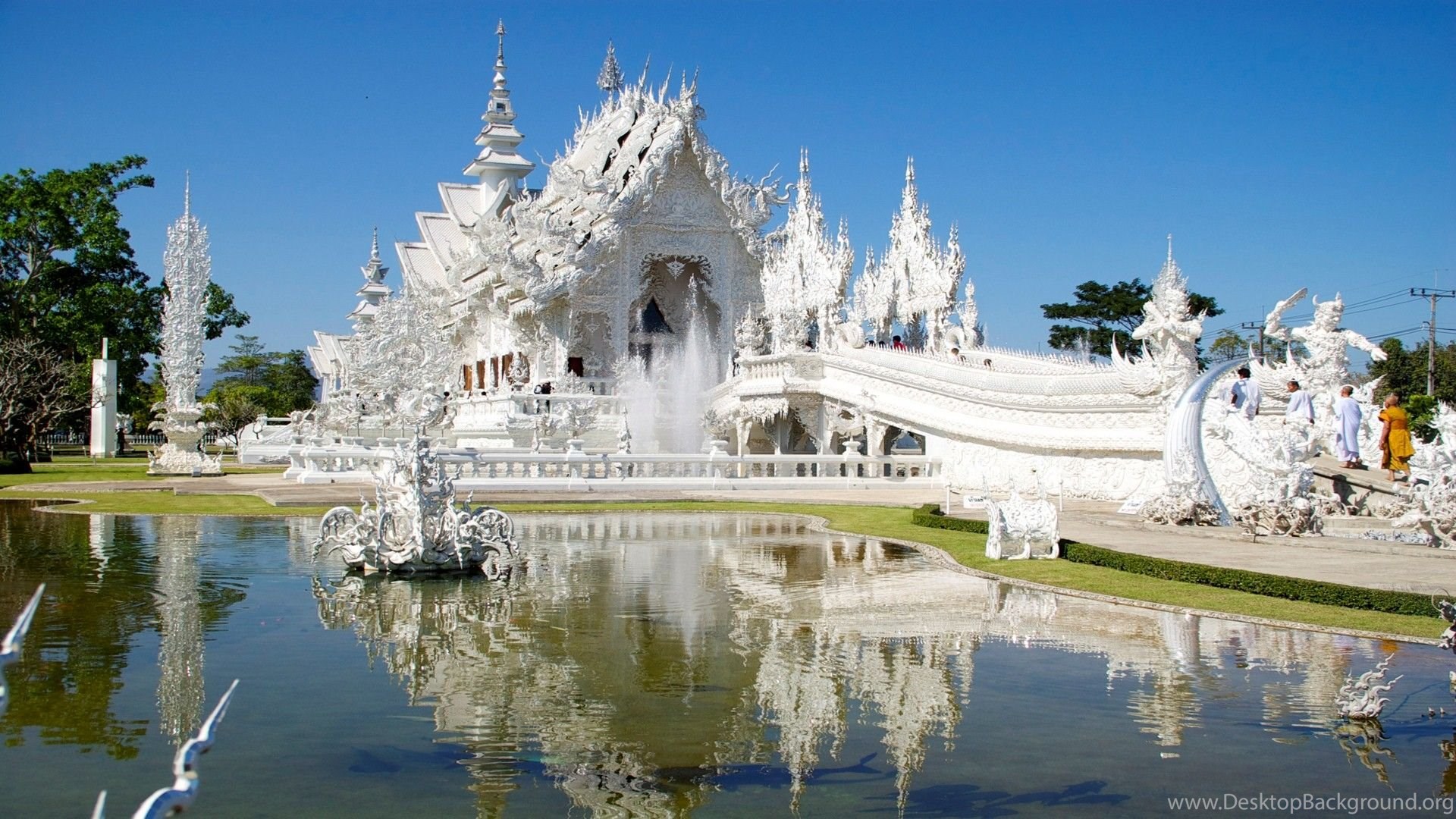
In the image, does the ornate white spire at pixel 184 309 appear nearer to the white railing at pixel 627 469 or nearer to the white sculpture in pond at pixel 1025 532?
the white railing at pixel 627 469

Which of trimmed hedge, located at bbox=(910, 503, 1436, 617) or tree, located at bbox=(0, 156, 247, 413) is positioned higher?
tree, located at bbox=(0, 156, 247, 413)

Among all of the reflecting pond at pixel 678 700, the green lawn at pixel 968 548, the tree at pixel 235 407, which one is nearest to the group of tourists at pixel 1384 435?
the green lawn at pixel 968 548

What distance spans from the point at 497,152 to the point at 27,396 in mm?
18478

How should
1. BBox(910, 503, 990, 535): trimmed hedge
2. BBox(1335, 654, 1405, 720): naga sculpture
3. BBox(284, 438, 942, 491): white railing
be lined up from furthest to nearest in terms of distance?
1. BBox(284, 438, 942, 491): white railing
2. BBox(910, 503, 990, 535): trimmed hedge
3. BBox(1335, 654, 1405, 720): naga sculpture

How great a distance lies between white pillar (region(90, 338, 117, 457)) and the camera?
4016 cm

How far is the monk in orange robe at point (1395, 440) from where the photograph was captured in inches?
590

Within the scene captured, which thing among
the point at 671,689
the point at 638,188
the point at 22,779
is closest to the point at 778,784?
the point at 671,689

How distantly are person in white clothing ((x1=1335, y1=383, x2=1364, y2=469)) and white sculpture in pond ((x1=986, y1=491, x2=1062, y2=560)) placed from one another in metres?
5.28

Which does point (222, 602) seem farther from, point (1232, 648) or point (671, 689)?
point (1232, 648)

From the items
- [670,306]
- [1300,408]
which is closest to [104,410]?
[670,306]

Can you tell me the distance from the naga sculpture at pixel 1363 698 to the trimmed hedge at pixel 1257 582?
2.41 meters

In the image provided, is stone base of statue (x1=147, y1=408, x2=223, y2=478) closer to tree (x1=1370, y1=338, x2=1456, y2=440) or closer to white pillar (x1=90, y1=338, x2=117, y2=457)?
white pillar (x1=90, y1=338, x2=117, y2=457)

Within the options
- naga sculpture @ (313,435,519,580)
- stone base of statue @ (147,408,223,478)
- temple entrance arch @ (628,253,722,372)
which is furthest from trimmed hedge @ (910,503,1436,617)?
stone base of statue @ (147,408,223,478)

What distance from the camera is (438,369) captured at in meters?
Answer: 35.6
